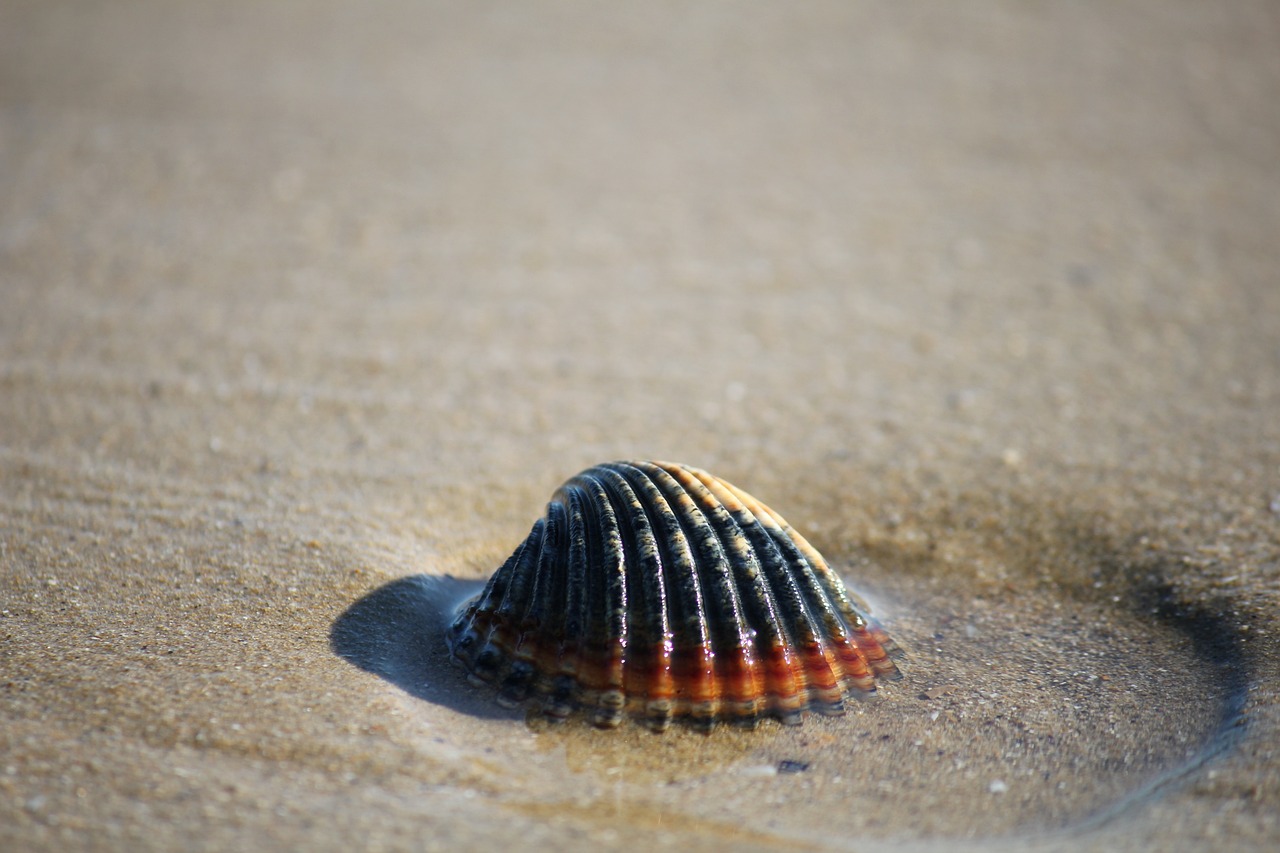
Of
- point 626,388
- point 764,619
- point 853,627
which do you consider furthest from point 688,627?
point 626,388

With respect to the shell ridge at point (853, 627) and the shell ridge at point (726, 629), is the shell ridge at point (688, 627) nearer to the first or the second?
the shell ridge at point (726, 629)

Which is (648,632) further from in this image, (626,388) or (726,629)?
(626,388)

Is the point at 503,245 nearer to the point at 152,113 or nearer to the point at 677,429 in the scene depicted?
the point at 677,429

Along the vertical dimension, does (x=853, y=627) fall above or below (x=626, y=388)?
below

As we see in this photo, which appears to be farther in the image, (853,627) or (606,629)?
(853,627)

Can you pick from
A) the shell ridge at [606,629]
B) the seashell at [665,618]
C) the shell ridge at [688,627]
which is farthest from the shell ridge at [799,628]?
the shell ridge at [606,629]

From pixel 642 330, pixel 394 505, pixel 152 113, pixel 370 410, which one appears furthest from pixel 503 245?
pixel 152 113
